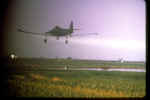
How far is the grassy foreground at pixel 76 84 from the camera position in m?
3.82

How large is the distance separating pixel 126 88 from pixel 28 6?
257 cm

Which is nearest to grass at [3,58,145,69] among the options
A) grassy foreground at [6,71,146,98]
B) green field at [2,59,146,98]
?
green field at [2,59,146,98]

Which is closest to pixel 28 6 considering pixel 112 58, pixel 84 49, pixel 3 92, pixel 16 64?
pixel 16 64

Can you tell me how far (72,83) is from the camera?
3.96m

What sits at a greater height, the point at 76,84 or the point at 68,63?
the point at 68,63

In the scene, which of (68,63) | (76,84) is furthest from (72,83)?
(68,63)

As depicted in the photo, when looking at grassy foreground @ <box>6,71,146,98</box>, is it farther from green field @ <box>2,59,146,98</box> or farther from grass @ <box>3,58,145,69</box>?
grass @ <box>3,58,145,69</box>

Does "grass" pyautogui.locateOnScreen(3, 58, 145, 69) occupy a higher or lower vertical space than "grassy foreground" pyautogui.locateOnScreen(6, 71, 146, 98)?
higher

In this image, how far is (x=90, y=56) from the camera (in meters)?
4.22

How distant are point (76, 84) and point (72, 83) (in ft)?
0.27

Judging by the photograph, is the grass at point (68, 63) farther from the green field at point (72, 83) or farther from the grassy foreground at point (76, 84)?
the grassy foreground at point (76, 84)

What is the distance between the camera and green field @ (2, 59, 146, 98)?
3824 millimetres

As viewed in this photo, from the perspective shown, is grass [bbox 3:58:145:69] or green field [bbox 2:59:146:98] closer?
green field [bbox 2:59:146:98]

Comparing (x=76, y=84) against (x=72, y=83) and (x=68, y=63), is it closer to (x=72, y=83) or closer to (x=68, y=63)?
(x=72, y=83)
